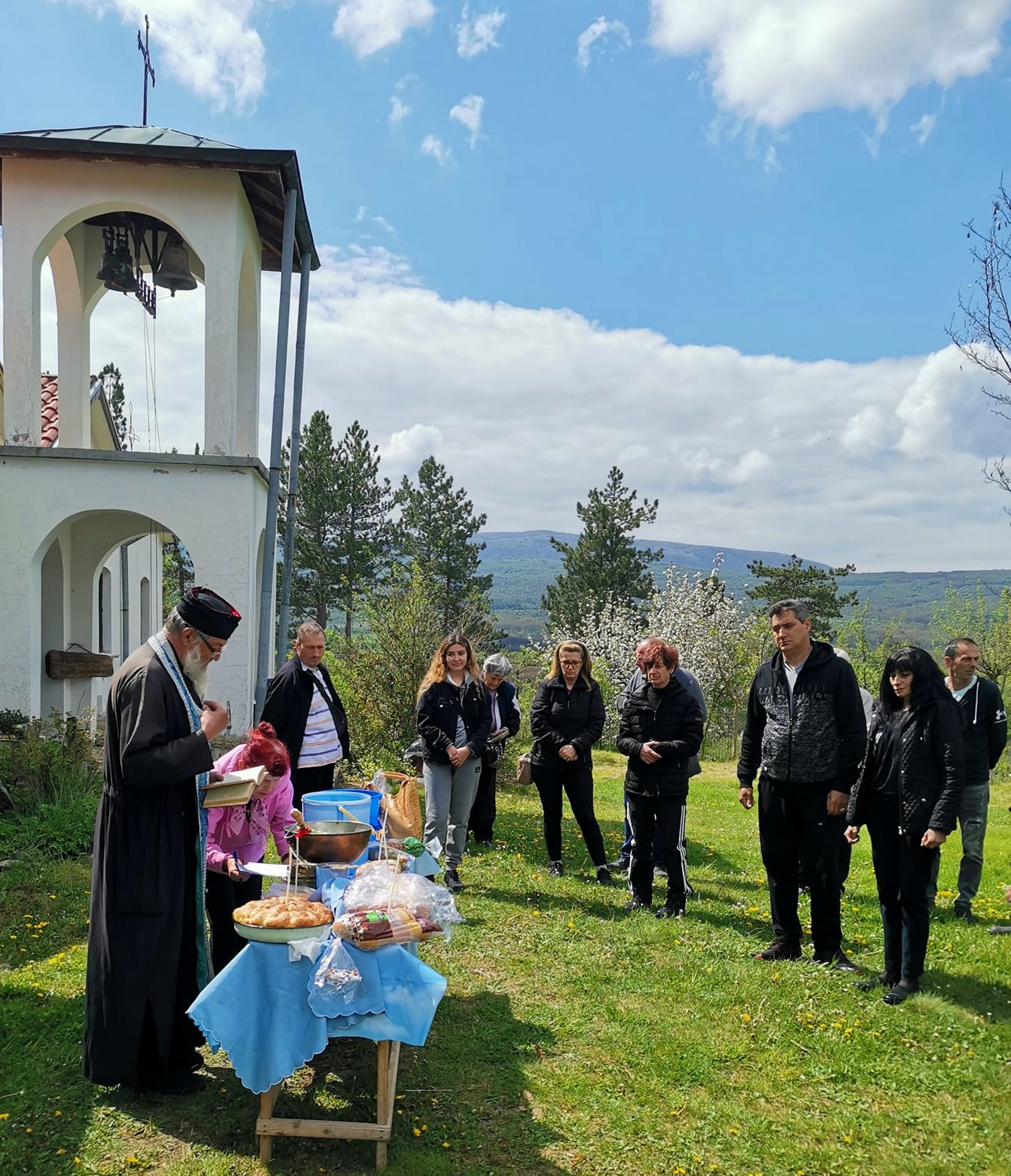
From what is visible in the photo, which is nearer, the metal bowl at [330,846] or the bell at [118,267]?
the metal bowl at [330,846]

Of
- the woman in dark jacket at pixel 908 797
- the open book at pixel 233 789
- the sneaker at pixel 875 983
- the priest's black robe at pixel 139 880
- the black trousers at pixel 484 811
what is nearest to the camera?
the priest's black robe at pixel 139 880

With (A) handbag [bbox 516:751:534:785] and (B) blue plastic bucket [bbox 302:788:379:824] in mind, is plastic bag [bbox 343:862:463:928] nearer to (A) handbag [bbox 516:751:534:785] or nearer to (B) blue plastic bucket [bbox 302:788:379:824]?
(B) blue plastic bucket [bbox 302:788:379:824]

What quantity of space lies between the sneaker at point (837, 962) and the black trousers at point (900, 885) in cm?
24

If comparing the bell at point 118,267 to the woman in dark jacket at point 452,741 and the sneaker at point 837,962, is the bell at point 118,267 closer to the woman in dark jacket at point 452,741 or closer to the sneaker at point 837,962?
the woman in dark jacket at point 452,741

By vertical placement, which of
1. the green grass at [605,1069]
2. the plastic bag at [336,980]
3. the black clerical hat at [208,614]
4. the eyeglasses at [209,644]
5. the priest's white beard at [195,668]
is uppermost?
the black clerical hat at [208,614]

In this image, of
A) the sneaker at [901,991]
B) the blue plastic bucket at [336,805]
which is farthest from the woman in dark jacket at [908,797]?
the blue plastic bucket at [336,805]

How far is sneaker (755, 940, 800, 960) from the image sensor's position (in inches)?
224

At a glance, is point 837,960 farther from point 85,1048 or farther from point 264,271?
point 264,271

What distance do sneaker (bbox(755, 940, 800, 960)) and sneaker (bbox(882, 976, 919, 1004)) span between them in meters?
0.63

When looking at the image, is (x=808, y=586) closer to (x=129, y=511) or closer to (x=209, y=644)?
(x=129, y=511)

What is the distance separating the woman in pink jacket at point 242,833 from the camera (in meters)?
4.25

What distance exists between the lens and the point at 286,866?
401cm

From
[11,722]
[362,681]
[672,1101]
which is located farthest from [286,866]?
[362,681]

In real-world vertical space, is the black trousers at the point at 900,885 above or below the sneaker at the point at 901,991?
above
